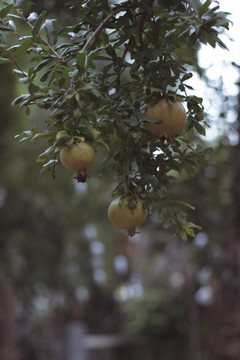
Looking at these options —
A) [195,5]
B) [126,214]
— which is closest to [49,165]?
[126,214]

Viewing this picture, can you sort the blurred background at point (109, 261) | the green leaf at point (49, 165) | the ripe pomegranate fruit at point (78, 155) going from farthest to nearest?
the blurred background at point (109, 261) < the green leaf at point (49, 165) < the ripe pomegranate fruit at point (78, 155)

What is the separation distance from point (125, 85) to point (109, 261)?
9929 millimetres

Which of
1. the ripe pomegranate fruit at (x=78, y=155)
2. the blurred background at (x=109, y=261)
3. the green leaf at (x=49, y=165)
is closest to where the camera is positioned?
the ripe pomegranate fruit at (x=78, y=155)

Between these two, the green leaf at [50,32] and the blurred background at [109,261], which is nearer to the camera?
the green leaf at [50,32]

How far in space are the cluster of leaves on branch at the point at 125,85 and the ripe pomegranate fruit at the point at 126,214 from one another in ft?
0.06

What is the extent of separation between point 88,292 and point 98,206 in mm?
5697

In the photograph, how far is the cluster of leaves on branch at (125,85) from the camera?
0.81m

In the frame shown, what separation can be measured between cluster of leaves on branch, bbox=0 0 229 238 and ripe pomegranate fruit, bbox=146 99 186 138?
2 cm

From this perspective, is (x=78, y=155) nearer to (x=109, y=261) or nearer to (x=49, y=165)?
(x=49, y=165)

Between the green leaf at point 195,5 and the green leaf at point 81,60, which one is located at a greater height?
the green leaf at point 195,5

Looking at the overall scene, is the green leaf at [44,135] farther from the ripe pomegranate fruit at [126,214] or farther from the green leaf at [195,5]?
the green leaf at [195,5]

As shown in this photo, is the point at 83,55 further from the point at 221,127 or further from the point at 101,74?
the point at 221,127

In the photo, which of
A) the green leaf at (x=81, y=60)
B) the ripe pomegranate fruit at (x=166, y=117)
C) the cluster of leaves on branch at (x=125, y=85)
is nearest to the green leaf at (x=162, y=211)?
the cluster of leaves on branch at (x=125, y=85)

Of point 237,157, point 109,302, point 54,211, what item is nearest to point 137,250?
point 109,302
